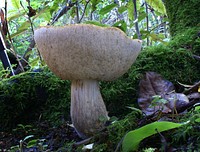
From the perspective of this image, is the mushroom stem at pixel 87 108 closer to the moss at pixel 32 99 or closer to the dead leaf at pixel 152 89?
the dead leaf at pixel 152 89

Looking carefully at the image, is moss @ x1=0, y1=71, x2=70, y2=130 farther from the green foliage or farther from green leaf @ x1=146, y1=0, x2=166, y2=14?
green leaf @ x1=146, y1=0, x2=166, y2=14

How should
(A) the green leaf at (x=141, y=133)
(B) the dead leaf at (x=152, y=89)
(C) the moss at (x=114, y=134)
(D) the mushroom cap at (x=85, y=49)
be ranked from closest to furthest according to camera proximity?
(A) the green leaf at (x=141, y=133) → (C) the moss at (x=114, y=134) → (D) the mushroom cap at (x=85, y=49) → (B) the dead leaf at (x=152, y=89)

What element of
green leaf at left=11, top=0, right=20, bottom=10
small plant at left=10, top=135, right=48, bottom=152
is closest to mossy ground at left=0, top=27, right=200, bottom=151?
small plant at left=10, top=135, right=48, bottom=152

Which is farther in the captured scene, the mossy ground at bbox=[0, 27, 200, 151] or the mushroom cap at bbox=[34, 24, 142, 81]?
the mossy ground at bbox=[0, 27, 200, 151]

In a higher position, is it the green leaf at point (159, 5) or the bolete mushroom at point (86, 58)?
the green leaf at point (159, 5)

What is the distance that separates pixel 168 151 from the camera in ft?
2.53

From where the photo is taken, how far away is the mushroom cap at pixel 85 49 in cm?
107

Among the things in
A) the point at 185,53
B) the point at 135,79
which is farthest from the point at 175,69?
the point at 135,79

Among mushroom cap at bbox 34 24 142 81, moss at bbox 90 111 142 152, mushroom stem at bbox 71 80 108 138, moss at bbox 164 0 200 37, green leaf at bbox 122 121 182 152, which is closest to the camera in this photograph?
green leaf at bbox 122 121 182 152

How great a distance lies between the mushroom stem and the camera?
1.26m

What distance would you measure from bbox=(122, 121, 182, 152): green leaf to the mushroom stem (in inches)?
17.4

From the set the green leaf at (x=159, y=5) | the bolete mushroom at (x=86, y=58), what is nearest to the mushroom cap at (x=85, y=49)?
the bolete mushroom at (x=86, y=58)

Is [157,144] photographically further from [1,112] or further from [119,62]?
[1,112]

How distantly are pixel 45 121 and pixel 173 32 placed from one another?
1477 mm
